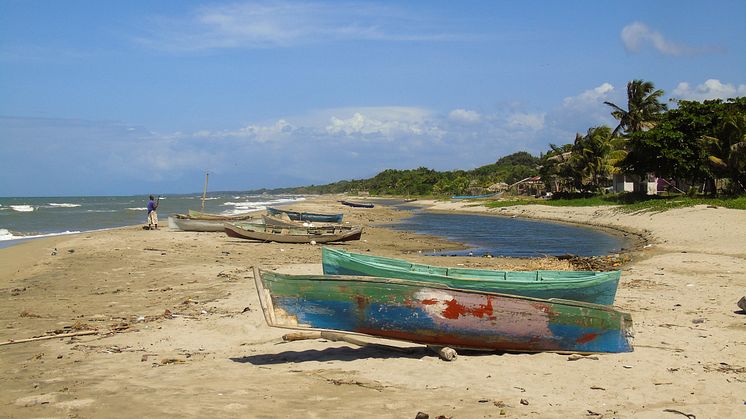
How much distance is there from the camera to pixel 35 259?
1995 cm

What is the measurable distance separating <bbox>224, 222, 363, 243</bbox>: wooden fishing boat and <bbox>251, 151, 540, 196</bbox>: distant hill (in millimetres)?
62597

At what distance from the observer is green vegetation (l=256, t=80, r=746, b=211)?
3659 cm

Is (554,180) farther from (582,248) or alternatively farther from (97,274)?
(97,274)

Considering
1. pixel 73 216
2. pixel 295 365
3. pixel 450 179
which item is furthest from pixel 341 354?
pixel 450 179

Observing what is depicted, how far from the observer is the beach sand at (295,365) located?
612cm

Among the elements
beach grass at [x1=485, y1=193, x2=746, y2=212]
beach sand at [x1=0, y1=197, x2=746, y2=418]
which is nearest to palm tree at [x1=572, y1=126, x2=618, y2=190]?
beach grass at [x1=485, y1=193, x2=746, y2=212]

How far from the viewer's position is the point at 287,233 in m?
25.6

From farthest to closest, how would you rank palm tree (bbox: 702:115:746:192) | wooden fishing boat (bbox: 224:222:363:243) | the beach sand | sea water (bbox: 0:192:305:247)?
sea water (bbox: 0:192:305:247) < palm tree (bbox: 702:115:746:192) < wooden fishing boat (bbox: 224:222:363:243) < the beach sand

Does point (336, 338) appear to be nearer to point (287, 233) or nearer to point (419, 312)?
point (419, 312)

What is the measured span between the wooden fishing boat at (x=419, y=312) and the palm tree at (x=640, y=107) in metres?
46.4

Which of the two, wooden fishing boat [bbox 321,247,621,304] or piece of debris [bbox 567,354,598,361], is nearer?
piece of debris [bbox 567,354,598,361]

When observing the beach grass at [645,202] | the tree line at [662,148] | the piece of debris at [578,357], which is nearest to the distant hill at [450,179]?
the tree line at [662,148]

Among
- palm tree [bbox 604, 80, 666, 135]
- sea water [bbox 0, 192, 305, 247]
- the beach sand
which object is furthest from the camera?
palm tree [bbox 604, 80, 666, 135]

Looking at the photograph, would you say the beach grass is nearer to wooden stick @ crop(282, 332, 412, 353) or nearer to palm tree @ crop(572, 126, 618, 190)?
palm tree @ crop(572, 126, 618, 190)
